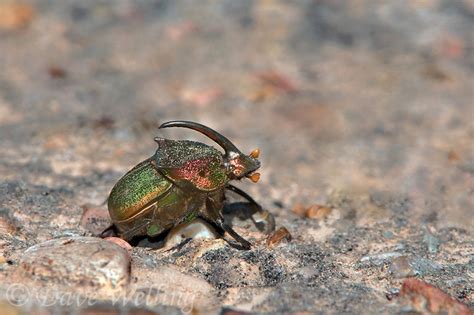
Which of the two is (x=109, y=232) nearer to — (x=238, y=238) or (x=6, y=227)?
(x=6, y=227)

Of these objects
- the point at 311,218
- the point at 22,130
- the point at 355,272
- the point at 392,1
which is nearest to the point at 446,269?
the point at 355,272

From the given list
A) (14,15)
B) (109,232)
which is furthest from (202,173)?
(14,15)

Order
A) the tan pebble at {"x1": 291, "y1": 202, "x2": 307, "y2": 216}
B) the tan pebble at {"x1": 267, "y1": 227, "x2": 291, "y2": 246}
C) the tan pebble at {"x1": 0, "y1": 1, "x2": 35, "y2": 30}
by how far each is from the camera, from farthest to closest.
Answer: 1. the tan pebble at {"x1": 0, "y1": 1, "x2": 35, "y2": 30}
2. the tan pebble at {"x1": 291, "y1": 202, "x2": 307, "y2": 216}
3. the tan pebble at {"x1": 267, "y1": 227, "x2": 291, "y2": 246}

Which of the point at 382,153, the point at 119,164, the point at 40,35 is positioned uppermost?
the point at 40,35

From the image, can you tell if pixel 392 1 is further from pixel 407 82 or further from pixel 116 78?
pixel 116 78

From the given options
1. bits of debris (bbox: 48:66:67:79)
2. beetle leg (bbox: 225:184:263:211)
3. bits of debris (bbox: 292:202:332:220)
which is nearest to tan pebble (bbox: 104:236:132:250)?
beetle leg (bbox: 225:184:263:211)

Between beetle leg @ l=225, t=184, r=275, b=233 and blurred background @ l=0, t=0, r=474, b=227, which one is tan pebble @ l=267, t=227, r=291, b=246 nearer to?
beetle leg @ l=225, t=184, r=275, b=233
